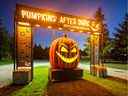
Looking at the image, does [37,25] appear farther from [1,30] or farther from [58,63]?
[1,30]

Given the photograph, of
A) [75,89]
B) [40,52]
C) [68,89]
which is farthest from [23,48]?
[40,52]

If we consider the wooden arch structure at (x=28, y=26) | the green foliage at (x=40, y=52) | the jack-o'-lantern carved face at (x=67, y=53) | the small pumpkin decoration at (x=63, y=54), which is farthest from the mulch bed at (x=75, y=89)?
the green foliage at (x=40, y=52)

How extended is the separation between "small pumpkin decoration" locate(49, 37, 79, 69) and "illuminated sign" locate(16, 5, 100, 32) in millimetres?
567

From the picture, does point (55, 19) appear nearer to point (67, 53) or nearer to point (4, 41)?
point (67, 53)

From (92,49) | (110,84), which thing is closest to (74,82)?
(110,84)

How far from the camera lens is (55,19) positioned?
8.47 m

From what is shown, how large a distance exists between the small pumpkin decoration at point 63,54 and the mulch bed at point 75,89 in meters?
0.66

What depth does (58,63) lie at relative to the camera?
8.24 metres

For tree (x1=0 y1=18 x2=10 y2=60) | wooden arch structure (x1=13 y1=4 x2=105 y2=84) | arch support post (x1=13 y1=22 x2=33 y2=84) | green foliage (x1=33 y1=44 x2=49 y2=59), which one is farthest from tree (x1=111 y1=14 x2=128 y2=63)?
arch support post (x1=13 y1=22 x2=33 y2=84)

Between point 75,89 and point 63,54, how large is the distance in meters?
1.67

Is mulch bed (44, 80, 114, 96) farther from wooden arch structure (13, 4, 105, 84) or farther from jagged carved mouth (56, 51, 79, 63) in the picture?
wooden arch structure (13, 4, 105, 84)

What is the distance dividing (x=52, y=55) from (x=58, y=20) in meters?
1.11

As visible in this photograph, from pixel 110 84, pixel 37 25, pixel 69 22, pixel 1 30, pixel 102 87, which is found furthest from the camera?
pixel 1 30

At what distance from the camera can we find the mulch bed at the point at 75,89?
20.8 ft
